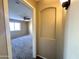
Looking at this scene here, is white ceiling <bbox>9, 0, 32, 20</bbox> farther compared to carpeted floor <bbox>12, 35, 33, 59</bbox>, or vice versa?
white ceiling <bbox>9, 0, 32, 20</bbox>

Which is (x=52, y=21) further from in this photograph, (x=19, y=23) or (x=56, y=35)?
(x=19, y=23)

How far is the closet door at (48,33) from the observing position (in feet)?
9.55

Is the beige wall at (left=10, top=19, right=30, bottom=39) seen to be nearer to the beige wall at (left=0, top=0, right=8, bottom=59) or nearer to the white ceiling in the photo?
the white ceiling

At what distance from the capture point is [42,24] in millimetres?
3164

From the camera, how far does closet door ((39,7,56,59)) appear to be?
2910 millimetres

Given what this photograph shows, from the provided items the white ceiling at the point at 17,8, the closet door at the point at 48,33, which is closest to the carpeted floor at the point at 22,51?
the closet door at the point at 48,33

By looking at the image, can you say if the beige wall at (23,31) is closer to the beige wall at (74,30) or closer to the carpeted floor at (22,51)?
the carpeted floor at (22,51)

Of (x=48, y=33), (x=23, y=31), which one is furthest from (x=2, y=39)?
(x=23, y=31)

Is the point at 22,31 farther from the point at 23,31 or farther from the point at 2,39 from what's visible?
the point at 2,39

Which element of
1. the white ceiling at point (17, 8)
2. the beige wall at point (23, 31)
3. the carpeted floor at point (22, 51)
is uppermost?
the white ceiling at point (17, 8)

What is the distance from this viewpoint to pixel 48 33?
3.05 m

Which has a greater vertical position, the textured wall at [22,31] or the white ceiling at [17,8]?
the white ceiling at [17,8]

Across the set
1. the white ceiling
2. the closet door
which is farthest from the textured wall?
the closet door

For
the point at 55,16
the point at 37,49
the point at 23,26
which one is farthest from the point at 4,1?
the point at 23,26
